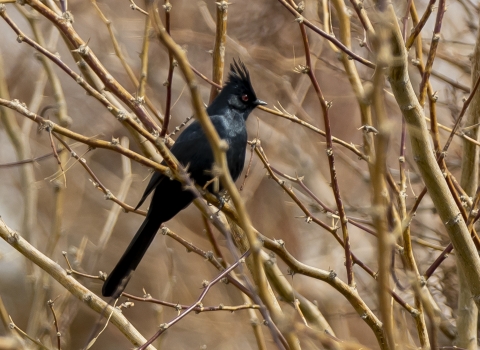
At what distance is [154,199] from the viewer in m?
4.39

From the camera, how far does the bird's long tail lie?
3.91 metres

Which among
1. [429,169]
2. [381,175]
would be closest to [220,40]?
[429,169]

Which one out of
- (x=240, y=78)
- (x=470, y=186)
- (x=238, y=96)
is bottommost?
(x=470, y=186)

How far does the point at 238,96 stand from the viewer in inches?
191

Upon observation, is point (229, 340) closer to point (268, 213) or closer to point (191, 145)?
point (268, 213)

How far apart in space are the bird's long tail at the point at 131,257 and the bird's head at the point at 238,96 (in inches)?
40.9

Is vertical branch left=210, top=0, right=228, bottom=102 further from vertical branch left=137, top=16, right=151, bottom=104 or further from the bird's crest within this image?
the bird's crest

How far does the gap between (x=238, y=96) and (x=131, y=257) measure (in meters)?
1.50

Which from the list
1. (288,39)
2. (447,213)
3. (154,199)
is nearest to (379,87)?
(447,213)

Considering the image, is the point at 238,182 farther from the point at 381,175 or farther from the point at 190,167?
the point at 381,175

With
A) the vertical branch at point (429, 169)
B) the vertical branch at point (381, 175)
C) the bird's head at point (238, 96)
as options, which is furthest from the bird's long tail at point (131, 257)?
the vertical branch at point (381, 175)

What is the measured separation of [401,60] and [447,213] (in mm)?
724

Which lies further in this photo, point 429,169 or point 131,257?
point 131,257

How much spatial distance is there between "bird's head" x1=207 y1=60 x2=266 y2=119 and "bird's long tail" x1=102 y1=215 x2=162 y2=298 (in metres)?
1.04
